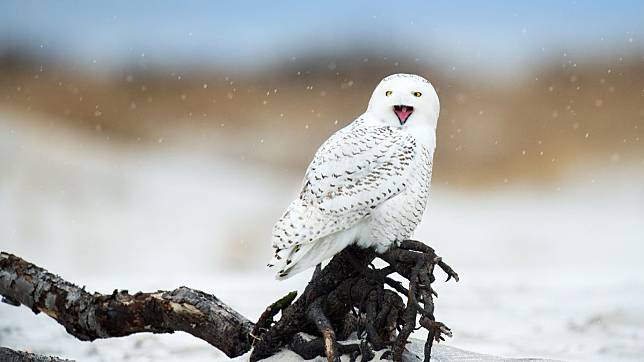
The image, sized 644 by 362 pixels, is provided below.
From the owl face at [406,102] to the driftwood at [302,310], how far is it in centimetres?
19

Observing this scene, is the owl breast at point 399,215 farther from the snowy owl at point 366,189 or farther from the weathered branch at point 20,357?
the weathered branch at point 20,357

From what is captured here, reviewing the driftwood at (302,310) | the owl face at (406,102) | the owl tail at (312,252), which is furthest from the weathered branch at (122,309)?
the owl face at (406,102)

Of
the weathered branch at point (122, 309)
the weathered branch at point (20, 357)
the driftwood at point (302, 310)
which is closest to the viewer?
the driftwood at point (302, 310)

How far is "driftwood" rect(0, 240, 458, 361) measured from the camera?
3.83ft

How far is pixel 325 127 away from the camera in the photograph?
317 centimetres

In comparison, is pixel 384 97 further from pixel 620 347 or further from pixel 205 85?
pixel 205 85

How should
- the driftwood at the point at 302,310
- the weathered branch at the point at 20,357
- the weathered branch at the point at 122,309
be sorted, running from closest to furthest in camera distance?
the driftwood at the point at 302,310
the weathered branch at the point at 122,309
the weathered branch at the point at 20,357

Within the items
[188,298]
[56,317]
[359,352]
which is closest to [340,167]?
[359,352]

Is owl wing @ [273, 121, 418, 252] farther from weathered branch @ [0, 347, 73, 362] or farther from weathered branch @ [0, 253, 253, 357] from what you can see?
weathered branch @ [0, 347, 73, 362]

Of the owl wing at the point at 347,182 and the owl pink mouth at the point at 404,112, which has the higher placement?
the owl pink mouth at the point at 404,112

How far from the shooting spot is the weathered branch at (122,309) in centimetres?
141

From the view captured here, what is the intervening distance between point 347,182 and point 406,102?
154 mm

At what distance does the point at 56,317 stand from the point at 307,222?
0.67 meters

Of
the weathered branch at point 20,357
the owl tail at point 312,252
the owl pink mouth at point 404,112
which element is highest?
the owl pink mouth at point 404,112
